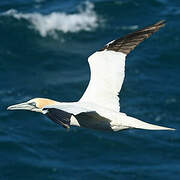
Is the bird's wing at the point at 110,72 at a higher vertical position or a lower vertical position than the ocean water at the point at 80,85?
higher

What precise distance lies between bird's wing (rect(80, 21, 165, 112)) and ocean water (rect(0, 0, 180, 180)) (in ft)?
34.1

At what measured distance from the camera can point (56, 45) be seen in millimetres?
31938

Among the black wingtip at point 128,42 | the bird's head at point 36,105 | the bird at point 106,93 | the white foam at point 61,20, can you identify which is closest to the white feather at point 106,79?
the bird at point 106,93

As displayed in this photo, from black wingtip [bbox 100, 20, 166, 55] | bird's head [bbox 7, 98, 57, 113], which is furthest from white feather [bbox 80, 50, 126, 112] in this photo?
bird's head [bbox 7, 98, 57, 113]

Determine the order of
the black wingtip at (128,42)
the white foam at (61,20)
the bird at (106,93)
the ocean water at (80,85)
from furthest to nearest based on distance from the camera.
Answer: the white foam at (61,20) < the ocean water at (80,85) < the black wingtip at (128,42) < the bird at (106,93)

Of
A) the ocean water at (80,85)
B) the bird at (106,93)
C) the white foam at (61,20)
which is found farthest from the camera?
the white foam at (61,20)

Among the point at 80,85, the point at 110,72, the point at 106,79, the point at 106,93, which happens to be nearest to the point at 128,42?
the point at 110,72

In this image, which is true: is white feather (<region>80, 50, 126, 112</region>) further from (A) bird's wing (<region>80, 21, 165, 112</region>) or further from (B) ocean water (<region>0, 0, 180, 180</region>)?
(B) ocean water (<region>0, 0, 180, 180</region>)

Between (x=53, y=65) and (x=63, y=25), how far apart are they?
141 inches

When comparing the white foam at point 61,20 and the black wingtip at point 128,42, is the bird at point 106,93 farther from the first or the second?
the white foam at point 61,20

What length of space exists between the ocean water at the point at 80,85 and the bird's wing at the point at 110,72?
1040 centimetres

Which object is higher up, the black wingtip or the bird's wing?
the black wingtip

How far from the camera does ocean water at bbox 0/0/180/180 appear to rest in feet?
86.0

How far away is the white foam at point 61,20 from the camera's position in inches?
1299
